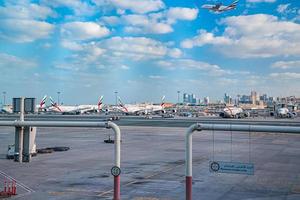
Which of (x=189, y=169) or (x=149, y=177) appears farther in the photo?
(x=149, y=177)

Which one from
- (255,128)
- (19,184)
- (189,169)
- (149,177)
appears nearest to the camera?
(255,128)

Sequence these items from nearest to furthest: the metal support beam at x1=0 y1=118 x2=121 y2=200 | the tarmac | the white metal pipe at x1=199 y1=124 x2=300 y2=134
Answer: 1. the white metal pipe at x1=199 y1=124 x2=300 y2=134
2. the metal support beam at x1=0 y1=118 x2=121 y2=200
3. the tarmac

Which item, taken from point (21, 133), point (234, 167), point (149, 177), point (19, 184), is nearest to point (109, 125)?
point (234, 167)

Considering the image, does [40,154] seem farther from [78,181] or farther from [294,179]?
[294,179]

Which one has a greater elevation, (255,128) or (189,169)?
(255,128)

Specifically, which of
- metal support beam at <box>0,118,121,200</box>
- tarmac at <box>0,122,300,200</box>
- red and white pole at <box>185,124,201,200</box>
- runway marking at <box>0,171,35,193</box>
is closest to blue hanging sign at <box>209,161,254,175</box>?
red and white pole at <box>185,124,201,200</box>

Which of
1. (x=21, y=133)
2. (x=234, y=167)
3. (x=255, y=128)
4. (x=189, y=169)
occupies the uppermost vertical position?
(x=255, y=128)

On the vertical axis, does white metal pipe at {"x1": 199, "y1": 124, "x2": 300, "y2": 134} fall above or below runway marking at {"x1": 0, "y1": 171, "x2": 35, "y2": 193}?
above

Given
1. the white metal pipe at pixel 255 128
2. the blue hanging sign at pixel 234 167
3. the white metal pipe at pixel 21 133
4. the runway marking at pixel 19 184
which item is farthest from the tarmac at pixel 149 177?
the white metal pipe at pixel 255 128

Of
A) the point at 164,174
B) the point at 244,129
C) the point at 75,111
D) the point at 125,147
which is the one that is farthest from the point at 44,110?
the point at 244,129

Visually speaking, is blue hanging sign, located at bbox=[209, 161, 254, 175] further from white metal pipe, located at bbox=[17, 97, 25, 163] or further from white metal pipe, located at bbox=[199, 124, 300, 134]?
white metal pipe, located at bbox=[17, 97, 25, 163]

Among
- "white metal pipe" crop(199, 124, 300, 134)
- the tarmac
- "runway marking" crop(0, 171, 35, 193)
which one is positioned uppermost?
"white metal pipe" crop(199, 124, 300, 134)

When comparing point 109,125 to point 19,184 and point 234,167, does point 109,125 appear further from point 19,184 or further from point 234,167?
point 19,184

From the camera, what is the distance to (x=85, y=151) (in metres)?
37.1
